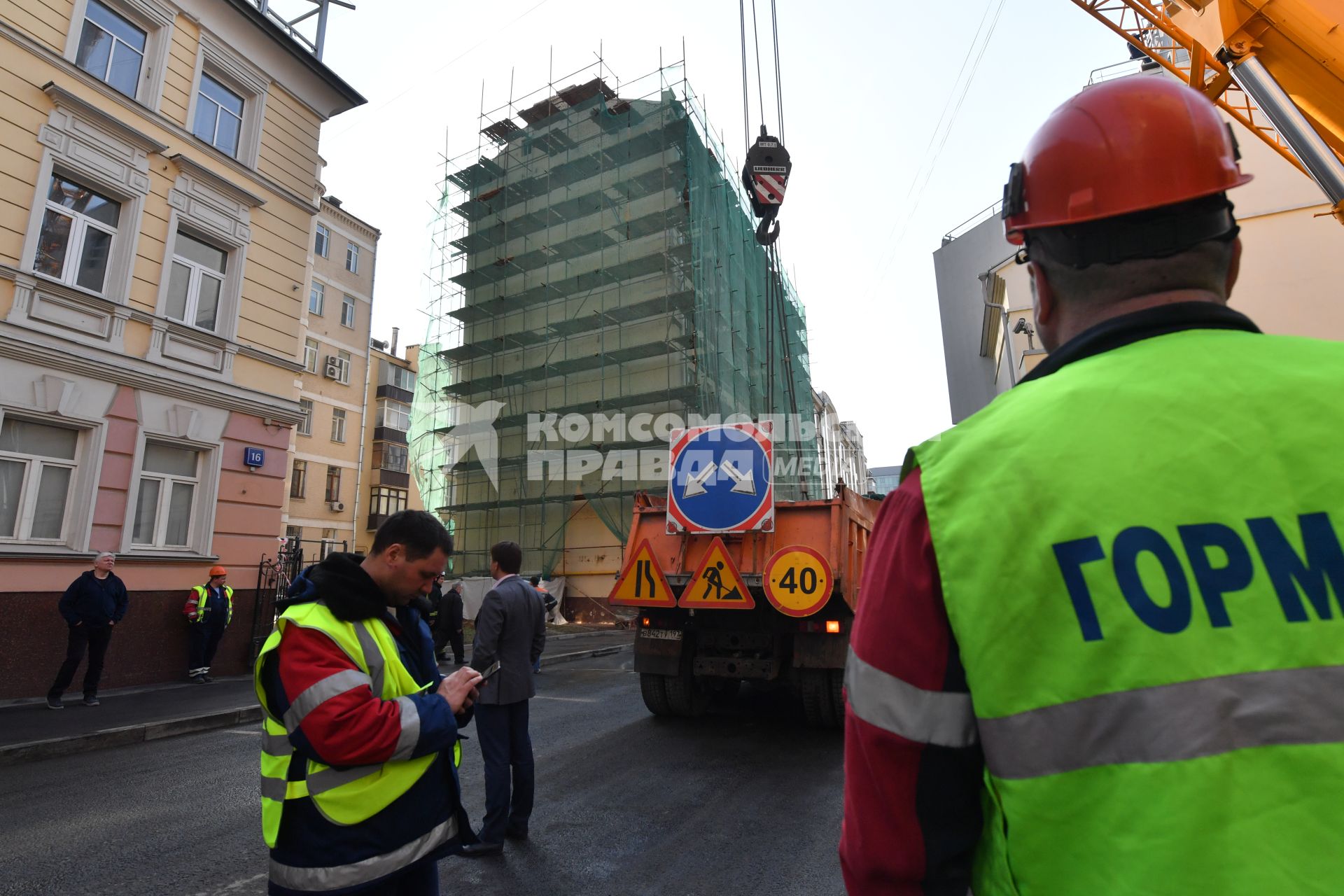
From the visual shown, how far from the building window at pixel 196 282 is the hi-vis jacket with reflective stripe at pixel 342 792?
11.5 meters

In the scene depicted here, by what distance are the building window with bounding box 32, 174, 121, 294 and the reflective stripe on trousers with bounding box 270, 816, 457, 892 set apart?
36.6 feet

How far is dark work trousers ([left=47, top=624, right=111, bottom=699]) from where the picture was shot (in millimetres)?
8305

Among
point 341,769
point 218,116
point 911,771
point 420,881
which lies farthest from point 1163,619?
point 218,116

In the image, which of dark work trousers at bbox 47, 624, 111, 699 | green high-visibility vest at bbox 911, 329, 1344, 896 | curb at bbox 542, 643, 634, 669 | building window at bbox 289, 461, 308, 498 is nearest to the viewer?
green high-visibility vest at bbox 911, 329, 1344, 896

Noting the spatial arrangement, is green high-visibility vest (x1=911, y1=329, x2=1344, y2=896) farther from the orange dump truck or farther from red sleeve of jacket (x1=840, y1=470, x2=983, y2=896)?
the orange dump truck

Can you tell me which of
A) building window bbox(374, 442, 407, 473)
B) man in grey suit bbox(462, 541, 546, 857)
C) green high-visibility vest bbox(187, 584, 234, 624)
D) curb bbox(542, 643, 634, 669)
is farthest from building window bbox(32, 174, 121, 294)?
building window bbox(374, 442, 407, 473)

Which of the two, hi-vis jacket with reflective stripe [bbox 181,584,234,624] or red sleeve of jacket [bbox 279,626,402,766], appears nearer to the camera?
red sleeve of jacket [bbox 279,626,402,766]

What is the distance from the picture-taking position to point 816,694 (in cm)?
698

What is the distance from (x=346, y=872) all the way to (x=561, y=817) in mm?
3013

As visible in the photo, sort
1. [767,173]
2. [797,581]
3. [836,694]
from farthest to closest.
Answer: [767,173]
[836,694]
[797,581]

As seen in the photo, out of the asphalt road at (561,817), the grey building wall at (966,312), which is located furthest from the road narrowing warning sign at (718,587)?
the grey building wall at (966,312)

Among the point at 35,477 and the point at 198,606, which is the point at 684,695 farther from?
the point at 35,477

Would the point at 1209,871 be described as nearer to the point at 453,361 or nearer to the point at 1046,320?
the point at 1046,320

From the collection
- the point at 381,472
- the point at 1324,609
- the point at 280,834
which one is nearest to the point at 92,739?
the point at 280,834
